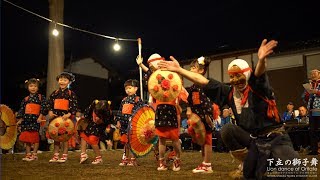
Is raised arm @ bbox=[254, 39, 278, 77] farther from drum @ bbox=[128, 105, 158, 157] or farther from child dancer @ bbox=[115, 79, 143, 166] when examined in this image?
child dancer @ bbox=[115, 79, 143, 166]

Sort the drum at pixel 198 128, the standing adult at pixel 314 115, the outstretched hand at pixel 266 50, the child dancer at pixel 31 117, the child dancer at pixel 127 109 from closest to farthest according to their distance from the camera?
the outstretched hand at pixel 266 50 → the drum at pixel 198 128 → the child dancer at pixel 127 109 → the child dancer at pixel 31 117 → the standing adult at pixel 314 115

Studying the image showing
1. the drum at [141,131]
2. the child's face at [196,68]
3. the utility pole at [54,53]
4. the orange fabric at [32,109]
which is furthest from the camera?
the utility pole at [54,53]

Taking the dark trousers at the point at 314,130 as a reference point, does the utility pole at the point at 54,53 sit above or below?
above

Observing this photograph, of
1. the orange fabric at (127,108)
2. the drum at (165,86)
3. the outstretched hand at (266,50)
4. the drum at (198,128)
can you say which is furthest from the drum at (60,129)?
the outstretched hand at (266,50)

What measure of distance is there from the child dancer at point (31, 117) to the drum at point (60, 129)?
Result: 3.26 feet

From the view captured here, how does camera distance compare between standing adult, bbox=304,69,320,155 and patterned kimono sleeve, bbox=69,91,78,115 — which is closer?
patterned kimono sleeve, bbox=69,91,78,115

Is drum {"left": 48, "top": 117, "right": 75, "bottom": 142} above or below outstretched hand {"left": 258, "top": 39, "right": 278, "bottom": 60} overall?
below

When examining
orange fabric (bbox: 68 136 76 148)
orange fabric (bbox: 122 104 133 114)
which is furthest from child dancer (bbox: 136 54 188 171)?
orange fabric (bbox: 68 136 76 148)

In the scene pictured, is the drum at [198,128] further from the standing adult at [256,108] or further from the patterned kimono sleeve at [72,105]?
the patterned kimono sleeve at [72,105]

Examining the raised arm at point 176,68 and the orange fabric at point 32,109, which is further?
the orange fabric at point 32,109

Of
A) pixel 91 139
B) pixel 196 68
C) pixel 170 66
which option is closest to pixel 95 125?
pixel 91 139

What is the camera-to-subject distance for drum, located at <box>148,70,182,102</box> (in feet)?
20.2

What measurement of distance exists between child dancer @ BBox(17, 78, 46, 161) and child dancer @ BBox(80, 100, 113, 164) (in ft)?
4.94

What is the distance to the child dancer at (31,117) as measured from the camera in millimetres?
8602
